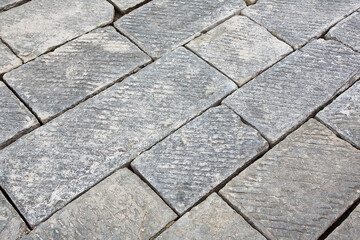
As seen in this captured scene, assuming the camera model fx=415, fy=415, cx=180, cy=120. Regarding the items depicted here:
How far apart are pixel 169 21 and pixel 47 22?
42.6 inches

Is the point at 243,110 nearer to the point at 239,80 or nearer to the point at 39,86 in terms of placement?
the point at 239,80

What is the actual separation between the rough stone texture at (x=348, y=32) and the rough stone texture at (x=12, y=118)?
2564 millimetres

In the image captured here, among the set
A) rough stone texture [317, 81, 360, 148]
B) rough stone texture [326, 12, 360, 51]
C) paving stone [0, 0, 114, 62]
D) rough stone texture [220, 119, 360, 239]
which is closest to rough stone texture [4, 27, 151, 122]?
paving stone [0, 0, 114, 62]

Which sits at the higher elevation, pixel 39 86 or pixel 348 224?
pixel 39 86

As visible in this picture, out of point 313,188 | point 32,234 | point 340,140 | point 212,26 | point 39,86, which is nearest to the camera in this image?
point 32,234

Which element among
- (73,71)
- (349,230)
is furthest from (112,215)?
(349,230)

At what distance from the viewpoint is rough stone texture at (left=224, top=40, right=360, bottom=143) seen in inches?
119

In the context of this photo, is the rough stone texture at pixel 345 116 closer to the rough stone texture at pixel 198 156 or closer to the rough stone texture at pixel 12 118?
the rough stone texture at pixel 198 156

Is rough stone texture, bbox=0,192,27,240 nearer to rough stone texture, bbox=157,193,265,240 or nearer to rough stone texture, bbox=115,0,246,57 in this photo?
rough stone texture, bbox=157,193,265,240

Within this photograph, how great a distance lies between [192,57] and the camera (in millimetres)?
3412

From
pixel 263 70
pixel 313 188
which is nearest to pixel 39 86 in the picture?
pixel 263 70

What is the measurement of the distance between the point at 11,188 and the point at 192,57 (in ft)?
5.56

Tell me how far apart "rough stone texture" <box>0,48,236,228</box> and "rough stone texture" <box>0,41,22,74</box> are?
2.38 ft

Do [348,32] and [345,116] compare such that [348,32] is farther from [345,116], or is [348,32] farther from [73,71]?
[73,71]
